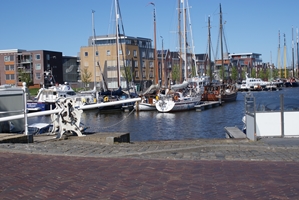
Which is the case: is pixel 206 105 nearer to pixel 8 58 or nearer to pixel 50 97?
pixel 50 97

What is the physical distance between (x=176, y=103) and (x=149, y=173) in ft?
142

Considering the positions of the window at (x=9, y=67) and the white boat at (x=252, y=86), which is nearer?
the window at (x=9, y=67)

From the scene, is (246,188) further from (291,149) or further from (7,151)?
(7,151)

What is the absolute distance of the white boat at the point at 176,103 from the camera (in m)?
51.2

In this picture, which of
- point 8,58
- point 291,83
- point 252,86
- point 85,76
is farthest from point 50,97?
point 291,83

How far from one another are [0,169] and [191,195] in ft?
14.0

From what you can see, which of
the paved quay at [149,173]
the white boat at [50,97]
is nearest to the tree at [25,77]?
the white boat at [50,97]

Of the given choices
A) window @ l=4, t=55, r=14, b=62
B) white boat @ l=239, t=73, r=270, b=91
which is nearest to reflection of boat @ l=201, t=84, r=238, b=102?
white boat @ l=239, t=73, r=270, b=91

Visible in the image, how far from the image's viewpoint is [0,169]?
922 centimetres

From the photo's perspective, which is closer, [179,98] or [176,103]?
[176,103]

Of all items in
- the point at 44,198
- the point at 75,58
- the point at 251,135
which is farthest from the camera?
the point at 75,58

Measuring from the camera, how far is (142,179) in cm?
834

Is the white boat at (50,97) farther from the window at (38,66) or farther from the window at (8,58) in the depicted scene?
the window at (8,58)

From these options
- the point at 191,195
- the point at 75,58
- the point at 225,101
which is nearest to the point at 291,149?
the point at 191,195
